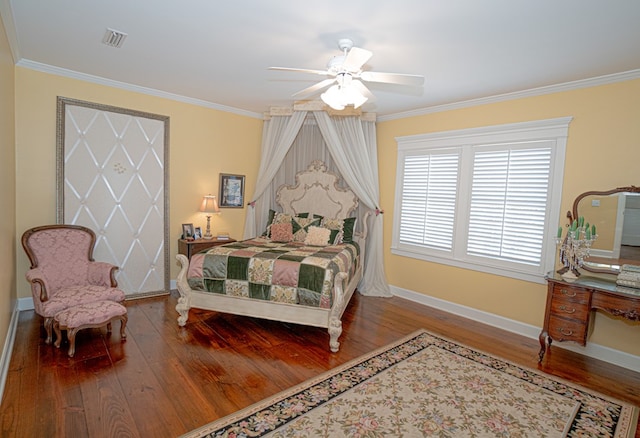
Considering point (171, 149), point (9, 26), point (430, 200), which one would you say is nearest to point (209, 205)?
point (171, 149)

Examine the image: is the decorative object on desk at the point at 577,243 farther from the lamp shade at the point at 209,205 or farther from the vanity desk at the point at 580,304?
the lamp shade at the point at 209,205

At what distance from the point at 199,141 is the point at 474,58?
152 inches

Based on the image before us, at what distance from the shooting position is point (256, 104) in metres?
5.12

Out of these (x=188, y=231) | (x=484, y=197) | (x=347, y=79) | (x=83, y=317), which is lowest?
(x=83, y=317)

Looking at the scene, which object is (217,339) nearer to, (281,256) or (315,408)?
(281,256)

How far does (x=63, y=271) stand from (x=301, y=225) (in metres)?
2.99

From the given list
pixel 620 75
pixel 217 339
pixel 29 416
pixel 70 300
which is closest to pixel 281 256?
pixel 217 339

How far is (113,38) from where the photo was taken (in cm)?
299

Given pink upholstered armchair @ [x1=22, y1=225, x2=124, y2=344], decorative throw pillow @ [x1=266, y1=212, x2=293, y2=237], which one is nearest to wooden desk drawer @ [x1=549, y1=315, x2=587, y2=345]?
decorative throw pillow @ [x1=266, y1=212, x2=293, y2=237]

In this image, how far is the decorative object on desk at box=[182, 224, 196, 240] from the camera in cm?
496

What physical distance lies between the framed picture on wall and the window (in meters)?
2.59

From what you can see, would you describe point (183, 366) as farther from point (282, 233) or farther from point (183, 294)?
point (282, 233)

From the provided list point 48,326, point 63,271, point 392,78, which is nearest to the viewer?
point 392,78

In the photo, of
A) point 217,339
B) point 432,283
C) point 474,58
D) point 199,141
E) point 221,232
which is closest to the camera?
point 474,58
